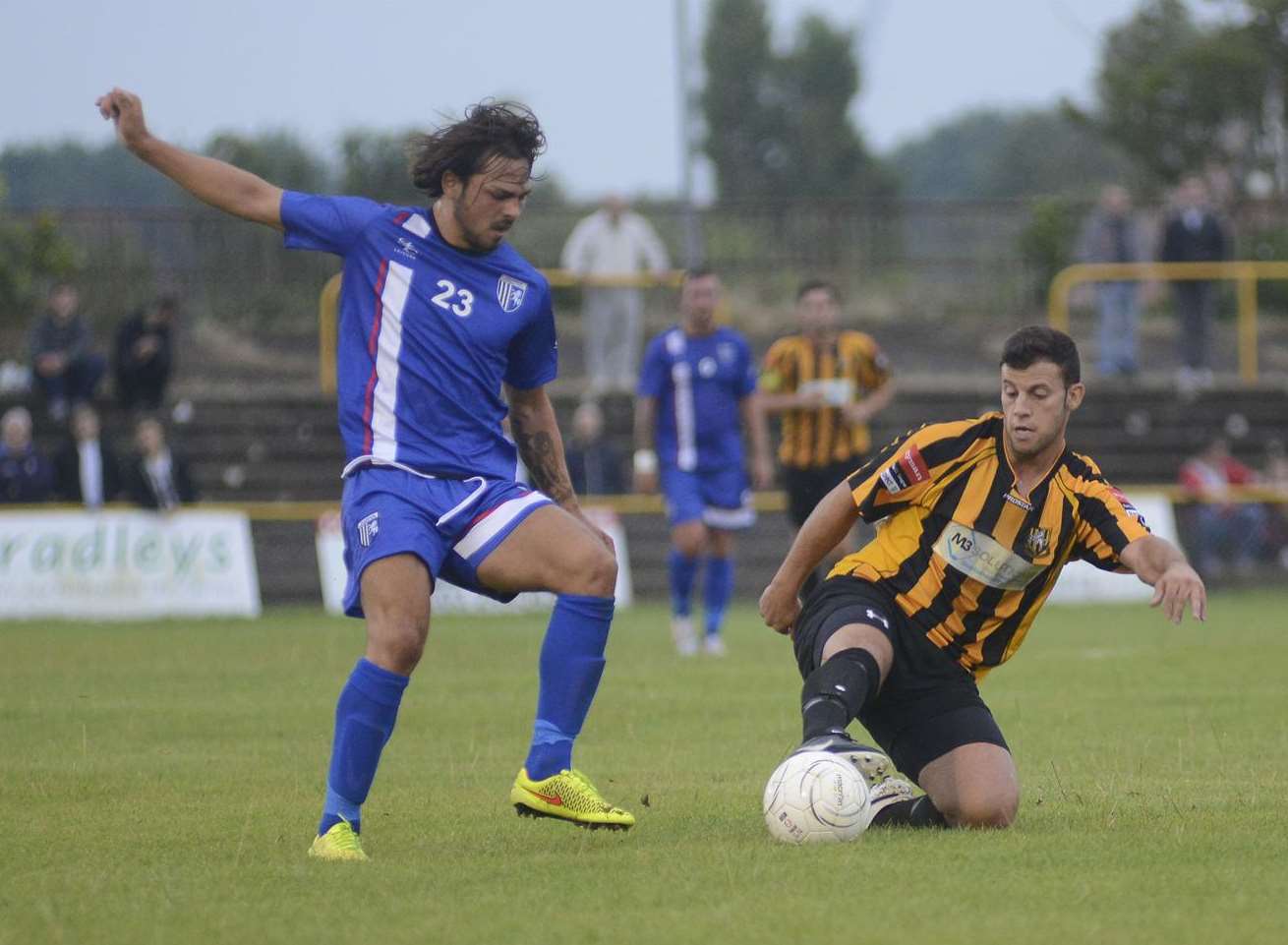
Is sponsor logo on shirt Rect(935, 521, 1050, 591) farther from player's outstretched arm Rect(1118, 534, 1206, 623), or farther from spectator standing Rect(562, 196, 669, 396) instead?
spectator standing Rect(562, 196, 669, 396)

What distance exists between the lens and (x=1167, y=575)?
5.67 metres

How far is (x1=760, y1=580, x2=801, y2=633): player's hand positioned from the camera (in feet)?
21.2

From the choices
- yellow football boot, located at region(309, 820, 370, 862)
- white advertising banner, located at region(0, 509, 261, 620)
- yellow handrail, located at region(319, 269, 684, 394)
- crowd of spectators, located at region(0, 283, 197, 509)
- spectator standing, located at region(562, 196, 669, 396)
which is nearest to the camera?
yellow football boot, located at region(309, 820, 370, 862)

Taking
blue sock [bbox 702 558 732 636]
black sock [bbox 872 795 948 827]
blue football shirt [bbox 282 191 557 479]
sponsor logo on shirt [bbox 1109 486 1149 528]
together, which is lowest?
blue sock [bbox 702 558 732 636]

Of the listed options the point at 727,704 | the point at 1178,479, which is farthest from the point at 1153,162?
the point at 727,704

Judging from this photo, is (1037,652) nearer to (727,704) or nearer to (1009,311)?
(727,704)

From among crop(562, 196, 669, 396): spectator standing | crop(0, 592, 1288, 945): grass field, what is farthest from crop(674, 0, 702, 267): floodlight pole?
crop(0, 592, 1288, 945): grass field

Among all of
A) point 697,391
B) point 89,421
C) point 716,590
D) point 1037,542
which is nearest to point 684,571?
point 716,590

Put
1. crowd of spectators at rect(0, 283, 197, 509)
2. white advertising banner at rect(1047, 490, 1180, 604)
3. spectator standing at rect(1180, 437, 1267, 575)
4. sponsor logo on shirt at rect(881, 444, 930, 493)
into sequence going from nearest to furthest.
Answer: sponsor logo on shirt at rect(881, 444, 930, 493) → crowd of spectators at rect(0, 283, 197, 509) → white advertising banner at rect(1047, 490, 1180, 604) → spectator standing at rect(1180, 437, 1267, 575)

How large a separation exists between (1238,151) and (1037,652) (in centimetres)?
2172

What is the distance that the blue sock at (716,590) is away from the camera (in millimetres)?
14312

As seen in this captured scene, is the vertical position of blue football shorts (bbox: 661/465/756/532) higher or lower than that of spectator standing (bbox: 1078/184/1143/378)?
lower

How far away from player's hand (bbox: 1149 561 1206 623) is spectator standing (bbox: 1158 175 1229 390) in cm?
1878

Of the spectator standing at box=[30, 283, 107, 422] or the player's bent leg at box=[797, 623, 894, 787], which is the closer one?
Result: the player's bent leg at box=[797, 623, 894, 787]
